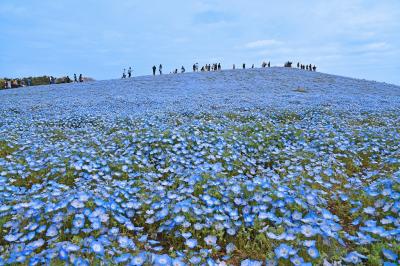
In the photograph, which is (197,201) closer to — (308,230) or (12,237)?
(308,230)

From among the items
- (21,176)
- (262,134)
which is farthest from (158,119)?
(21,176)

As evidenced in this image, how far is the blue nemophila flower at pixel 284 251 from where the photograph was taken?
10.1 ft

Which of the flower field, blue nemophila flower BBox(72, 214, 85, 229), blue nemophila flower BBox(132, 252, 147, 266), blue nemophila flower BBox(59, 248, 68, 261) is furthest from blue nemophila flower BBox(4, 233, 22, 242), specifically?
blue nemophila flower BBox(132, 252, 147, 266)

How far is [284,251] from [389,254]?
91 cm

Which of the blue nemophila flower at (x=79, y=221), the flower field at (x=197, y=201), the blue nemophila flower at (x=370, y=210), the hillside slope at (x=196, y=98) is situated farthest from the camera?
the hillside slope at (x=196, y=98)

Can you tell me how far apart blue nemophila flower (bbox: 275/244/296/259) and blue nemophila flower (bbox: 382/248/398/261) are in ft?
2.62

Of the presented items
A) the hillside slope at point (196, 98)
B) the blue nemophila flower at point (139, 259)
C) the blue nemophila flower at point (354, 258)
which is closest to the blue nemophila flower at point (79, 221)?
the blue nemophila flower at point (139, 259)

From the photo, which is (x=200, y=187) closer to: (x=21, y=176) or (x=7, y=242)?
(x=7, y=242)

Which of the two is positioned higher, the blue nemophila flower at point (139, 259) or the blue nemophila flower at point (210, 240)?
the blue nemophila flower at point (139, 259)

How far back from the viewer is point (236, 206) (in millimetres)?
4410

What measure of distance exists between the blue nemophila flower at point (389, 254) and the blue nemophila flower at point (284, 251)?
799mm

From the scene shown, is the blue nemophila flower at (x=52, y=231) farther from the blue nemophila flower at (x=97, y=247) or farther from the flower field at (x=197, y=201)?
the blue nemophila flower at (x=97, y=247)

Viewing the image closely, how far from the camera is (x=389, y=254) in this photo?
9.86ft

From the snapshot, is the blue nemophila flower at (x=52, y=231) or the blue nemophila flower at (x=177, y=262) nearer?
the blue nemophila flower at (x=177, y=262)
